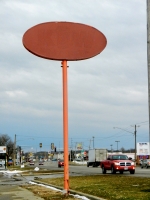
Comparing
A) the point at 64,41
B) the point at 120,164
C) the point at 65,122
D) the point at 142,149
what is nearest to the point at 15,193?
the point at 65,122

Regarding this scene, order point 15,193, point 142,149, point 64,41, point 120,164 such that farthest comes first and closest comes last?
point 142,149
point 120,164
point 15,193
point 64,41

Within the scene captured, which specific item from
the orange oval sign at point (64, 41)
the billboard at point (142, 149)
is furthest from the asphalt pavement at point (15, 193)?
the billboard at point (142, 149)

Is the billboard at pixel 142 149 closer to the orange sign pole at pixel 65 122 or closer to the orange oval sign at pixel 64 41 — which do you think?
the orange sign pole at pixel 65 122

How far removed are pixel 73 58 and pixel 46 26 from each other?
1.30 m

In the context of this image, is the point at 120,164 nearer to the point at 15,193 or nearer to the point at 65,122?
the point at 15,193

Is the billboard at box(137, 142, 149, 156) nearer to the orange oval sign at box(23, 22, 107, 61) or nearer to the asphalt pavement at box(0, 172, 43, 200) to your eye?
the asphalt pavement at box(0, 172, 43, 200)

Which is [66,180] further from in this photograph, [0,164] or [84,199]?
[0,164]

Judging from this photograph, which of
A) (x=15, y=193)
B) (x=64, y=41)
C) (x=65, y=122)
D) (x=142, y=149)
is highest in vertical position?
(x=64, y=41)

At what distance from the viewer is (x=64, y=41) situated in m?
12.0

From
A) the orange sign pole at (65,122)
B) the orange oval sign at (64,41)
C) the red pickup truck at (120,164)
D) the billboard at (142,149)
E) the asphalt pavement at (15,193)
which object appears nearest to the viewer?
the orange oval sign at (64,41)

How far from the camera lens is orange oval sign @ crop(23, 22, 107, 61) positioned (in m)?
11.9

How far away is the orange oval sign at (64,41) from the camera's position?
38.9 ft

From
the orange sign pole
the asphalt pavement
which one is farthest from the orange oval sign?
the asphalt pavement

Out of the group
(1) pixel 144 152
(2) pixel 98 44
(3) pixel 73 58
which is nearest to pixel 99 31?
(2) pixel 98 44
